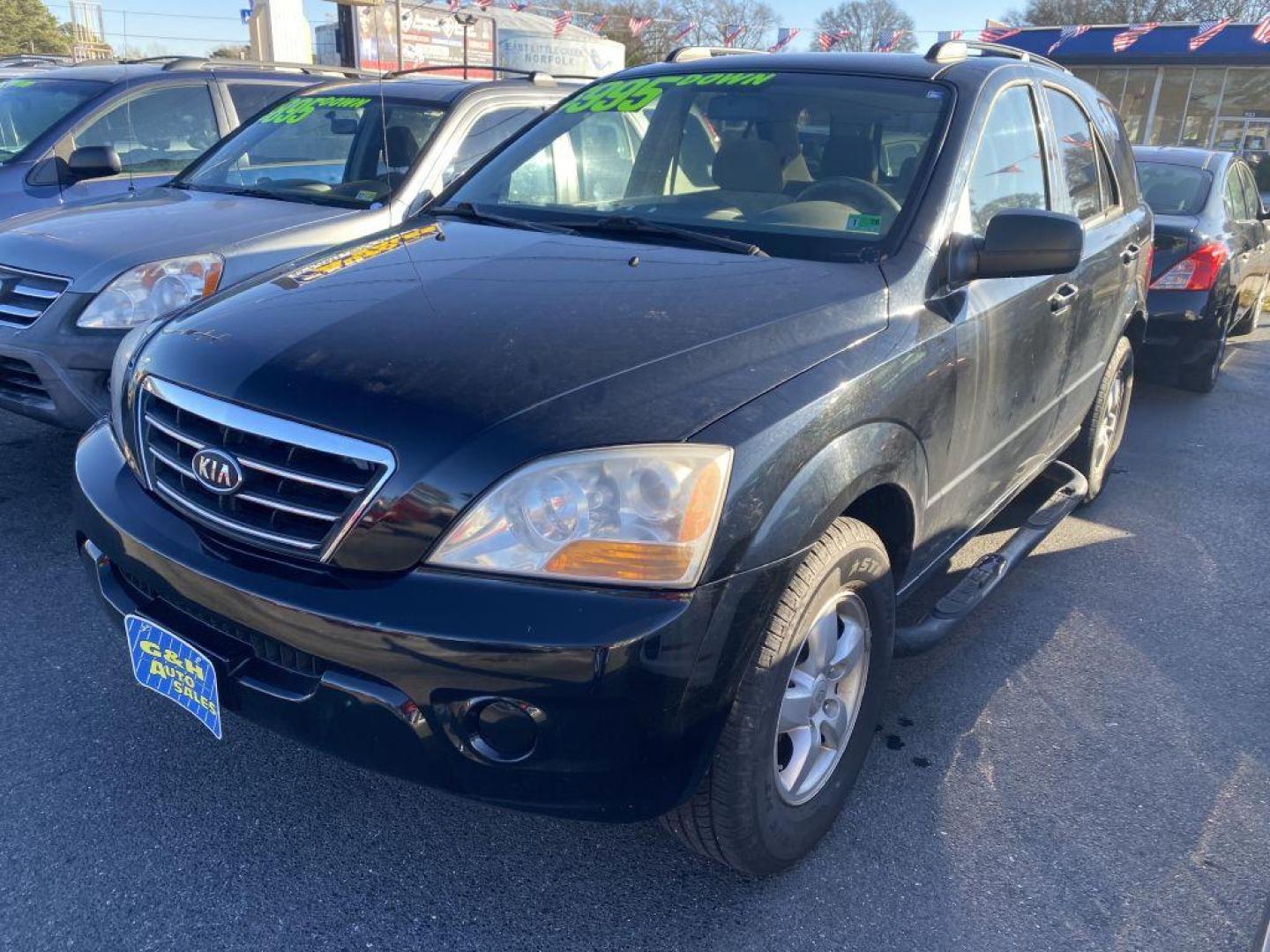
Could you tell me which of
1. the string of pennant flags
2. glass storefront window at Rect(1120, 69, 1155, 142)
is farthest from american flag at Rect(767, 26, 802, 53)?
glass storefront window at Rect(1120, 69, 1155, 142)

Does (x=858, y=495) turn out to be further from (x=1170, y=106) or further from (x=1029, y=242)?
(x=1170, y=106)

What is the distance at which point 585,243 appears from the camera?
9.20 ft

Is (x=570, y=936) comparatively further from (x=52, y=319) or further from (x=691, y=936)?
(x=52, y=319)

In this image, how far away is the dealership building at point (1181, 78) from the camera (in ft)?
99.5

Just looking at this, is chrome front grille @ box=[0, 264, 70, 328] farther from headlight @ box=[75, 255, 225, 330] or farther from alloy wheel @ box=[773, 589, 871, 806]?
alloy wheel @ box=[773, 589, 871, 806]

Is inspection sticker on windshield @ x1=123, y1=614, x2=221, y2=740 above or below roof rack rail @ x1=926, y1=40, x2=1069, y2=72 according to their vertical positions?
below

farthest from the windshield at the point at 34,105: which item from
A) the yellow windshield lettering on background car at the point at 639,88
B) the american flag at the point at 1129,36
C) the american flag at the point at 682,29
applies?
the american flag at the point at 1129,36

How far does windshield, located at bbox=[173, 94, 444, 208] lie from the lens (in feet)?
17.0

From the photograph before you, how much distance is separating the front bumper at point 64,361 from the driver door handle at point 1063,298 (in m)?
3.40

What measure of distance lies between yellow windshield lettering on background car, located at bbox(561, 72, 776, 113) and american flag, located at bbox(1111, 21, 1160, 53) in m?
33.2

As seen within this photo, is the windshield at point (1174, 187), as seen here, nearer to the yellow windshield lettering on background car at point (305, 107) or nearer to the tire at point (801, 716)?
the yellow windshield lettering on background car at point (305, 107)

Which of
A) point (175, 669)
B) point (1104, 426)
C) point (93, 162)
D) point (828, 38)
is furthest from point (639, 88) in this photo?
point (828, 38)

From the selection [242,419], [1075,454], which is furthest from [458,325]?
[1075,454]

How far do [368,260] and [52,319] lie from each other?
1933 mm
